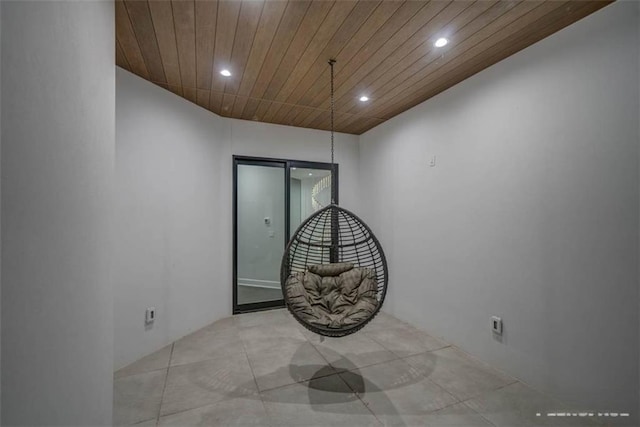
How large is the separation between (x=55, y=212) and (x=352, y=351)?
7.86 ft

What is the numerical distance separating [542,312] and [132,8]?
338 cm

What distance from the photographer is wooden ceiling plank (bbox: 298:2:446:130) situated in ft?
5.51

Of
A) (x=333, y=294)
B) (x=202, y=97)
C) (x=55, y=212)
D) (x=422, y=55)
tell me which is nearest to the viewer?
(x=55, y=212)

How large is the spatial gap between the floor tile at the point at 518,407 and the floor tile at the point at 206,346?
195cm

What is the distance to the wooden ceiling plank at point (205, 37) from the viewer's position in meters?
1.67

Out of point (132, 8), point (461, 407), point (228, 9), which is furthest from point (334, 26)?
point (461, 407)

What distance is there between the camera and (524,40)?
197 cm

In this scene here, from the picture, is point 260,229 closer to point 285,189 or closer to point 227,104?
point 285,189

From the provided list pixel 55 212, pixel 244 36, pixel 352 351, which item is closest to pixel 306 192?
pixel 352 351

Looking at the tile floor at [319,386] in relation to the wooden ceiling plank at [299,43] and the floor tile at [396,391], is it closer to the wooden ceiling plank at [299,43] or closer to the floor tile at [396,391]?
the floor tile at [396,391]

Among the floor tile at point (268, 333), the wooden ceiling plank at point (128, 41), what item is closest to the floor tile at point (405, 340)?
the floor tile at point (268, 333)

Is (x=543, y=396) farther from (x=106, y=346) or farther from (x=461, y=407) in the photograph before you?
(x=106, y=346)

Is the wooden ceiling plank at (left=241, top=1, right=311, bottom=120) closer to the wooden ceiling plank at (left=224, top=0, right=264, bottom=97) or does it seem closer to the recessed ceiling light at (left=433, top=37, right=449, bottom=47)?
the wooden ceiling plank at (left=224, top=0, right=264, bottom=97)

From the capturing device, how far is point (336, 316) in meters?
2.15
